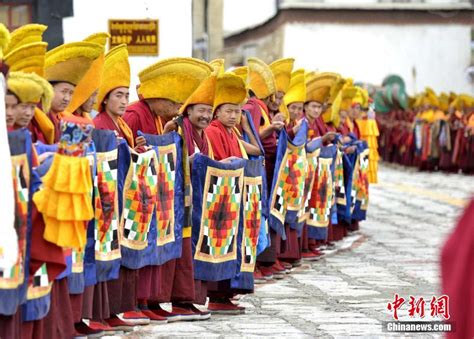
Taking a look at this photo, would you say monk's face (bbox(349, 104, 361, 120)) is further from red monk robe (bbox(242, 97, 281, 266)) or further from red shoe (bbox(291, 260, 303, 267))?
red monk robe (bbox(242, 97, 281, 266))

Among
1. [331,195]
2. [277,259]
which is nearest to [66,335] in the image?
[277,259]

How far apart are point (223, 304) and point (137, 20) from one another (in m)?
6.12

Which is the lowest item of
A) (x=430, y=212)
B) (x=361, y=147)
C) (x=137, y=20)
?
(x=430, y=212)

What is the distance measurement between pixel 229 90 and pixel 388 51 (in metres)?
36.2

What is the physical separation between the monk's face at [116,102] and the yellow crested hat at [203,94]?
0.66 metres

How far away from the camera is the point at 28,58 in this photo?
8172 mm

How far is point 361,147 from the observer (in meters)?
17.5

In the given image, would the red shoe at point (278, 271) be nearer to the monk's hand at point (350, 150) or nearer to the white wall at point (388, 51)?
the monk's hand at point (350, 150)

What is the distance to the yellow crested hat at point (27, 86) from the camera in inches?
294

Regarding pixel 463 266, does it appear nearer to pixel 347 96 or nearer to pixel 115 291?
pixel 115 291

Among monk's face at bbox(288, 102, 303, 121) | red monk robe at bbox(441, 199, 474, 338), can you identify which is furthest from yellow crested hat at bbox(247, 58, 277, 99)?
red monk robe at bbox(441, 199, 474, 338)

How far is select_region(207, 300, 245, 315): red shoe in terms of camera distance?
10.3 metres

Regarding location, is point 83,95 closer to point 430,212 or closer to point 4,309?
point 4,309

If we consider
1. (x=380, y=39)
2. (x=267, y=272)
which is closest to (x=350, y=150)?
(x=267, y=272)
